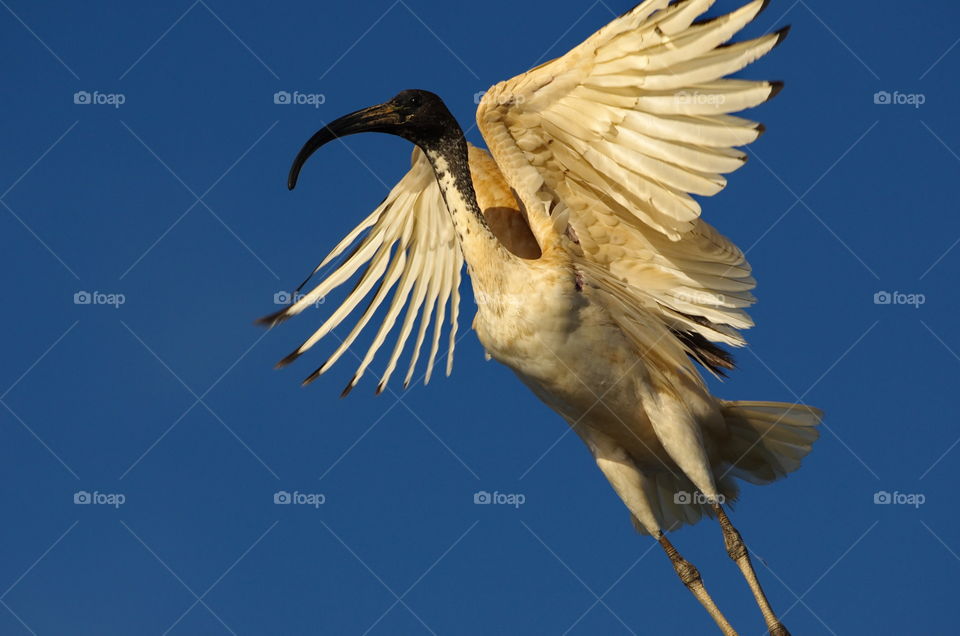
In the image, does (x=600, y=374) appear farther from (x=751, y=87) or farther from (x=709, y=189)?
(x=751, y=87)

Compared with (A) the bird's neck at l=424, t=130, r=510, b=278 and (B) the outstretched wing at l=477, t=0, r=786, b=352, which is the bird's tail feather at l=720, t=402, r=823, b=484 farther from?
(A) the bird's neck at l=424, t=130, r=510, b=278

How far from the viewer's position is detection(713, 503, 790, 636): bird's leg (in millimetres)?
10672

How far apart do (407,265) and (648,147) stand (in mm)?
3032

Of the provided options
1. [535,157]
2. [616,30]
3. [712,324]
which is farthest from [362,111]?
[712,324]

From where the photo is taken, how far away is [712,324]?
1133cm

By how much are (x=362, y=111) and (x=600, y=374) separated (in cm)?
268

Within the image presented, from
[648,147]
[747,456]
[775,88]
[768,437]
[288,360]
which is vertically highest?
[775,88]

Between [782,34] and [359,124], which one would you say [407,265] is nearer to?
[359,124]

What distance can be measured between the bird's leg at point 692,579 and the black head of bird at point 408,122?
3.50m

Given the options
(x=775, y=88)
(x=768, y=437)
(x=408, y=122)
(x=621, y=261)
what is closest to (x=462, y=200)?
(x=408, y=122)

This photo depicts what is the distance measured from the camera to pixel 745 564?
36.4 feet

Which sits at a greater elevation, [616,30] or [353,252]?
[616,30]

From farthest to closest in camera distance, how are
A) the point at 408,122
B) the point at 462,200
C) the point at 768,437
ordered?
1. the point at 768,437
2. the point at 408,122
3. the point at 462,200

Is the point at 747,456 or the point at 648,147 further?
the point at 747,456
